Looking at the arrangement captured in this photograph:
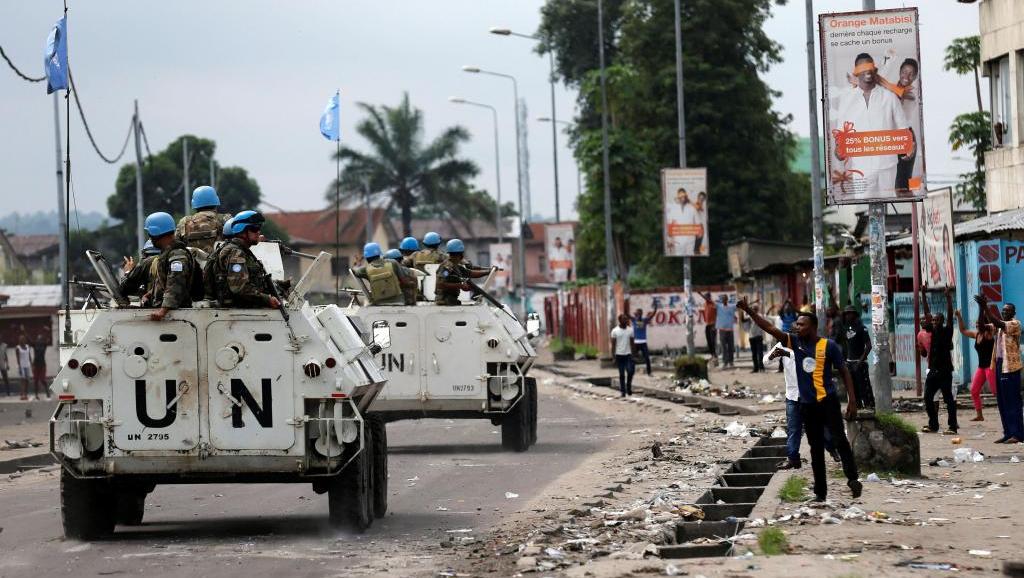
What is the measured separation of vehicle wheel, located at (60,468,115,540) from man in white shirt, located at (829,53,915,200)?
7714 mm

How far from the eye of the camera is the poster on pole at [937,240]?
2483 centimetres

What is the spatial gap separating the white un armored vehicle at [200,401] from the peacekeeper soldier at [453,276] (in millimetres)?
8312

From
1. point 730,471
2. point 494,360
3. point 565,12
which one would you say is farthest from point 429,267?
point 565,12

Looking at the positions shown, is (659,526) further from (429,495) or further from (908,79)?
(908,79)

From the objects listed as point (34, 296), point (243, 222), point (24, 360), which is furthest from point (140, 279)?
point (34, 296)

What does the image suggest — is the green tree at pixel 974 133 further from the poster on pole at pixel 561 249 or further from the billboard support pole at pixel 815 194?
the poster on pole at pixel 561 249

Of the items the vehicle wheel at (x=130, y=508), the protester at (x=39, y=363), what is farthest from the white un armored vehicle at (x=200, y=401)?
the protester at (x=39, y=363)

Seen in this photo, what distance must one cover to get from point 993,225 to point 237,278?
17728 mm

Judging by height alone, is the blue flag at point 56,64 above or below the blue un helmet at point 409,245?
above

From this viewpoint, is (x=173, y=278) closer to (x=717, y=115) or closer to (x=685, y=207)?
(x=685, y=207)

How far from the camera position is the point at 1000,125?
31922 millimetres

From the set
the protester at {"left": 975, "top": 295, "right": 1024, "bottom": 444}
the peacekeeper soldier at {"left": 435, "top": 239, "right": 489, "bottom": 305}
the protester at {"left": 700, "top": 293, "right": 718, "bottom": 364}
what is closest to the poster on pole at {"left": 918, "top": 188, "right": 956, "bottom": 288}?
the protester at {"left": 975, "top": 295, "right": 1024, "bottom": 444}

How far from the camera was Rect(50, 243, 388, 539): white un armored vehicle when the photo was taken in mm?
11992

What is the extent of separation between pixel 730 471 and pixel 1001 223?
39.1ft
